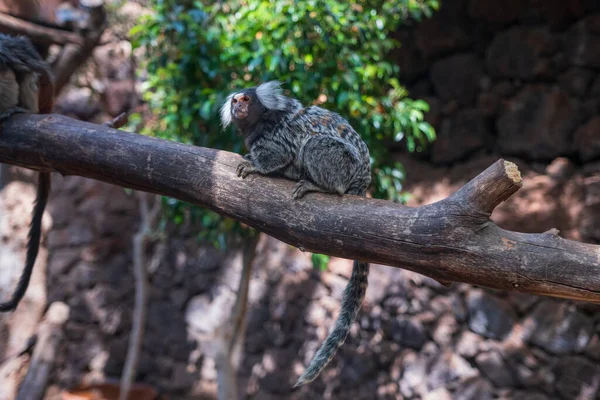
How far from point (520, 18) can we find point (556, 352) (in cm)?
271

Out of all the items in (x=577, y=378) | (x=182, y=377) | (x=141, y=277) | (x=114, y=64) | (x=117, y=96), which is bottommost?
(x=182, y=377)

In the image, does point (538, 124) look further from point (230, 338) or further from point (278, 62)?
point (230, 338)

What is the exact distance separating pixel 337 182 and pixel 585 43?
10.1ft

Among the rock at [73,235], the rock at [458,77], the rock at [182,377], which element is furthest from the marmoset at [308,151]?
the rock at [73,235]

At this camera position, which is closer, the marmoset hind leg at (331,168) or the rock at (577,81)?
the marmoset hind leg at (331,168)

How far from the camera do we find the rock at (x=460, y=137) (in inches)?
177

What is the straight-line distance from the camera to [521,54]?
169 inches

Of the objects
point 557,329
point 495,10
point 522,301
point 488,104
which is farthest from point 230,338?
point 495,10

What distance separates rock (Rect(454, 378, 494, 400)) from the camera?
Result: 3.99 meters

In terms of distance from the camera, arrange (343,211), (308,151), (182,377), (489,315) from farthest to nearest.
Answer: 1. (182,377)
2. (489,315)
3. (308,151)
4. (343,211)

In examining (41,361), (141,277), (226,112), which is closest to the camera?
(226,112)

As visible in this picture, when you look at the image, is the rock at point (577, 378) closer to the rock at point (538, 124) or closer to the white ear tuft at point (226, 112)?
the rock at point (538, 124)

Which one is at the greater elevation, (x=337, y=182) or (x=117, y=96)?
(x=337, y=182)

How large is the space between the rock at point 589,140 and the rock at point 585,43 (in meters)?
0.46
